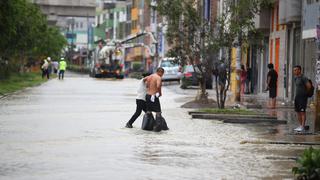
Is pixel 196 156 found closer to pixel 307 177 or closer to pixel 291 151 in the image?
pixel 291 151

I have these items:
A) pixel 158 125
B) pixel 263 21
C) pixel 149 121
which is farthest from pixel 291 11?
pixel 158 125

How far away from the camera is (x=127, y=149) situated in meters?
16.7

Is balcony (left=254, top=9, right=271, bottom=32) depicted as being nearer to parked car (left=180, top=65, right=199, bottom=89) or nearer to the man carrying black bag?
parked car (left=180, top=65, right=199, bottom=89)

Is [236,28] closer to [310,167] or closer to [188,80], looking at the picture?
[310,167]

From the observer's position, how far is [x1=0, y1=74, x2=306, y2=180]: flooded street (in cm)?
1329

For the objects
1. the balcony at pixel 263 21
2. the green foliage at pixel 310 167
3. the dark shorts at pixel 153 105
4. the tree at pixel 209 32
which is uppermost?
the balcony at pixel 263 21

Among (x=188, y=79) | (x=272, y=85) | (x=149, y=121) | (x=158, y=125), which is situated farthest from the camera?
(x=188, y=79)

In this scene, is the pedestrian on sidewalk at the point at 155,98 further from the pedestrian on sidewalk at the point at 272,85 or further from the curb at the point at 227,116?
the pedestrian on sidewalk at the point at 272,85

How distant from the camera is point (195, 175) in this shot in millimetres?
13094

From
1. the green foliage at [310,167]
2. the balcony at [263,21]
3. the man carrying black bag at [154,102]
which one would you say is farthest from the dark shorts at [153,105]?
the balcony at [263,21]

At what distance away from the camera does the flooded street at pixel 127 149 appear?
13289mm

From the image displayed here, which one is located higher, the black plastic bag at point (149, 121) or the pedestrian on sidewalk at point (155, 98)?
the pedestrian on sidewalk at point (155, 98)

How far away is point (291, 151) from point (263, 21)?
26397 mm

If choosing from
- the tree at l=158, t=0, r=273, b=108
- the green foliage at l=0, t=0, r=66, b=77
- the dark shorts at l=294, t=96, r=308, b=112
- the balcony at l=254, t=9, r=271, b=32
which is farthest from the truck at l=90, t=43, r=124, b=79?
the dark shorts at l=294, t=96, r=308, b=112
